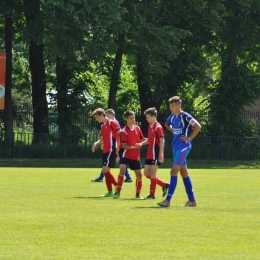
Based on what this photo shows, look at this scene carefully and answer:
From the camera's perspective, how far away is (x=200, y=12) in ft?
131

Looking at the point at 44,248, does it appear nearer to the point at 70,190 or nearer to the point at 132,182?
the point at 70,190

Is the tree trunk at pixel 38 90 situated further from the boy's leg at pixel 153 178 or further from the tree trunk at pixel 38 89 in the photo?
the boy's leg at pixel 153 178

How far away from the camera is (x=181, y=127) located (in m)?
14.3

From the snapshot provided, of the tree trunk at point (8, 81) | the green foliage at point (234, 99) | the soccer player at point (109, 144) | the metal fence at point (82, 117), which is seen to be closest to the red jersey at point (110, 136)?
the soccer player at point (109, 144)

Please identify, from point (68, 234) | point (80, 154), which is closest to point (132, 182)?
point (68, 234)

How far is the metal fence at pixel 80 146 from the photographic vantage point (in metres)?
38.0

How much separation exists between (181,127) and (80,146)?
24761mm

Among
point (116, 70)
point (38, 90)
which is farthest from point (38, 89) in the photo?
point (116, 70)

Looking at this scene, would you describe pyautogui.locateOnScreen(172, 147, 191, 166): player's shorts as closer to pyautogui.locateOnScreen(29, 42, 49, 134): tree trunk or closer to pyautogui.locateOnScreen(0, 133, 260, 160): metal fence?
pyautogui.locateOnScreen(0, 133, 260, 160): metal fence

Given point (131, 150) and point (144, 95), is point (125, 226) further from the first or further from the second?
point (144, 95)

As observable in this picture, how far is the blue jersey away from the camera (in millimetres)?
14219

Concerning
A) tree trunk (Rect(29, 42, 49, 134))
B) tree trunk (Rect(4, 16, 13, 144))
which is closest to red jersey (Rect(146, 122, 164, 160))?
tree trunk (Rect(4, 16, 13, 144))

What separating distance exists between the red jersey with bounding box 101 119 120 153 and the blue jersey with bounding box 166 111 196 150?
10.4 feet

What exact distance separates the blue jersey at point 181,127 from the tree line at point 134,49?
2053 cm
